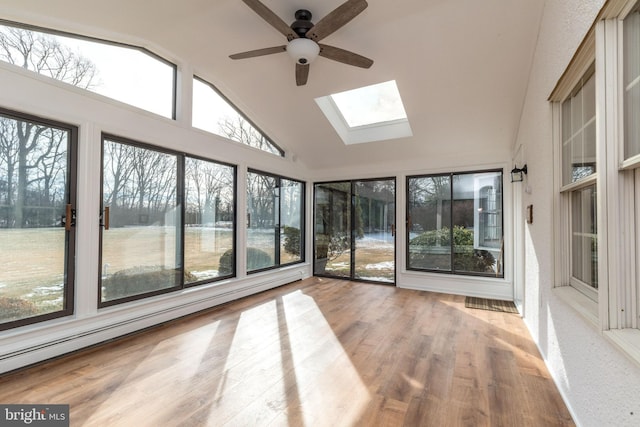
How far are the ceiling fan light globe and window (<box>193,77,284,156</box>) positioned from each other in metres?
1.95

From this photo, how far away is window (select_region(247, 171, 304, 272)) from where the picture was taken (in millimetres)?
4984

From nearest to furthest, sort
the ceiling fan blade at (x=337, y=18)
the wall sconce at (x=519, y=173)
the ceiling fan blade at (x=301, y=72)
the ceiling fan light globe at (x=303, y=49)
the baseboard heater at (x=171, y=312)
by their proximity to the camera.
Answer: the ceiling fan blade at (x=337, y=18), the baseboard heater at (x=171, y=312), the ceiling fan light globe at (x=303, y=49), the ceiling fan blade at (x=301, y=72), the wall sconce at (x=519, y=173)

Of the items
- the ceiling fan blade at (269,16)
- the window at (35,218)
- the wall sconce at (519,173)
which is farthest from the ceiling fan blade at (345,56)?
the window at (35,218)

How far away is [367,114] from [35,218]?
14.6ft

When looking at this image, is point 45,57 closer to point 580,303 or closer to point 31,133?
point 31,133

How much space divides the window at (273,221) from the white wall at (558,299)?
3821mm

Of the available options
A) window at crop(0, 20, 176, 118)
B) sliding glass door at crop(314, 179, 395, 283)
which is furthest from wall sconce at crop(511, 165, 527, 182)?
window at crop(0, 20, 176, 118)

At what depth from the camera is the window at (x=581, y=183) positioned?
172cm

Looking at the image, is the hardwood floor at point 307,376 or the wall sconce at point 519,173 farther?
the wall sconce at point 519,173

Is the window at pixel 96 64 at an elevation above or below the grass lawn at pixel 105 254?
above

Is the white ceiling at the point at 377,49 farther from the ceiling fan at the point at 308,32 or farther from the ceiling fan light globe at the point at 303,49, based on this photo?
the ceiling fan light globe at the point at 303,49

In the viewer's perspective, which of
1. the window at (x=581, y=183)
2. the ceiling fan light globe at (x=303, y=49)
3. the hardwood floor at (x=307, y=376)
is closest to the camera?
the window at (x=581, y=183)

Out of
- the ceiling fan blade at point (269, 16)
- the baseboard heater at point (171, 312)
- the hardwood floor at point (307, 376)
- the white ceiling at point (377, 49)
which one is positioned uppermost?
the white ceiling at point (377, 49)

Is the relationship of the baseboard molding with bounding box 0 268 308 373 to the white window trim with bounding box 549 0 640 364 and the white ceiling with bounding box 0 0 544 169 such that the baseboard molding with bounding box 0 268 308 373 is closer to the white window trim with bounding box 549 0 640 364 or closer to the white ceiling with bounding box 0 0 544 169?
the white ceiling with bounding box 0 0 544 169
